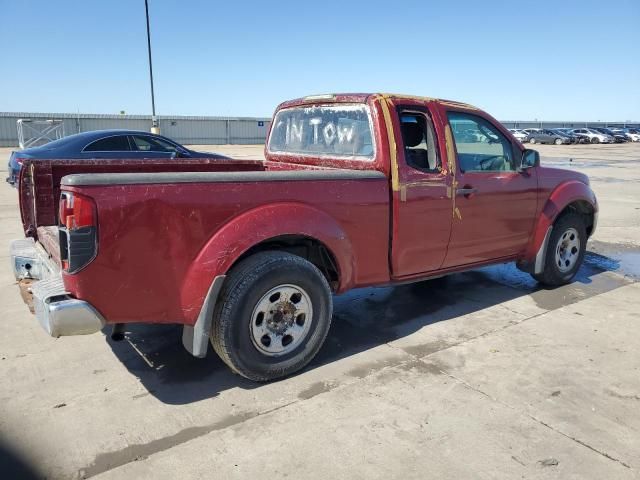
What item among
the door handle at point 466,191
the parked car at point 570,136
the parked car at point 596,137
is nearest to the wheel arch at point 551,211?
the door handle at point 466,191

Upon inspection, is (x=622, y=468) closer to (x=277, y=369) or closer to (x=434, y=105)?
(x=277, y=369)

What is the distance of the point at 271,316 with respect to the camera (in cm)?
346

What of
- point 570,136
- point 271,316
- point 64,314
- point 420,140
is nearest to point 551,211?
point 420,140

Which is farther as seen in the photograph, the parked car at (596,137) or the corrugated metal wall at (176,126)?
the parked car at (596,137)

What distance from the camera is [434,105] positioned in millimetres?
4324

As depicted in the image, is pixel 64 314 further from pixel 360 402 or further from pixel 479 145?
pixel 479 145

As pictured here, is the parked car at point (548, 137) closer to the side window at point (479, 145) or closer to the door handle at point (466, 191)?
the side window at point (479, 145)

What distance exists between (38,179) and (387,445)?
2997 millimetres

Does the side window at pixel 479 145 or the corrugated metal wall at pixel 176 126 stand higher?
the corrugated metal wall at pixel 176 126

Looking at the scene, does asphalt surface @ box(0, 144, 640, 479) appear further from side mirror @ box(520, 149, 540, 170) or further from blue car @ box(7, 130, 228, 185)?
blue car @ box(7, 130, 228, 185)

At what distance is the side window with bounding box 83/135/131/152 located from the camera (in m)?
9.40

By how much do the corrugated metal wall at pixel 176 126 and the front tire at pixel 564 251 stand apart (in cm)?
2671

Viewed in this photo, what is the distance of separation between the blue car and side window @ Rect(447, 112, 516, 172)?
17.5ft

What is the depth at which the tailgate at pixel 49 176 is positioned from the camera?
147 inches
